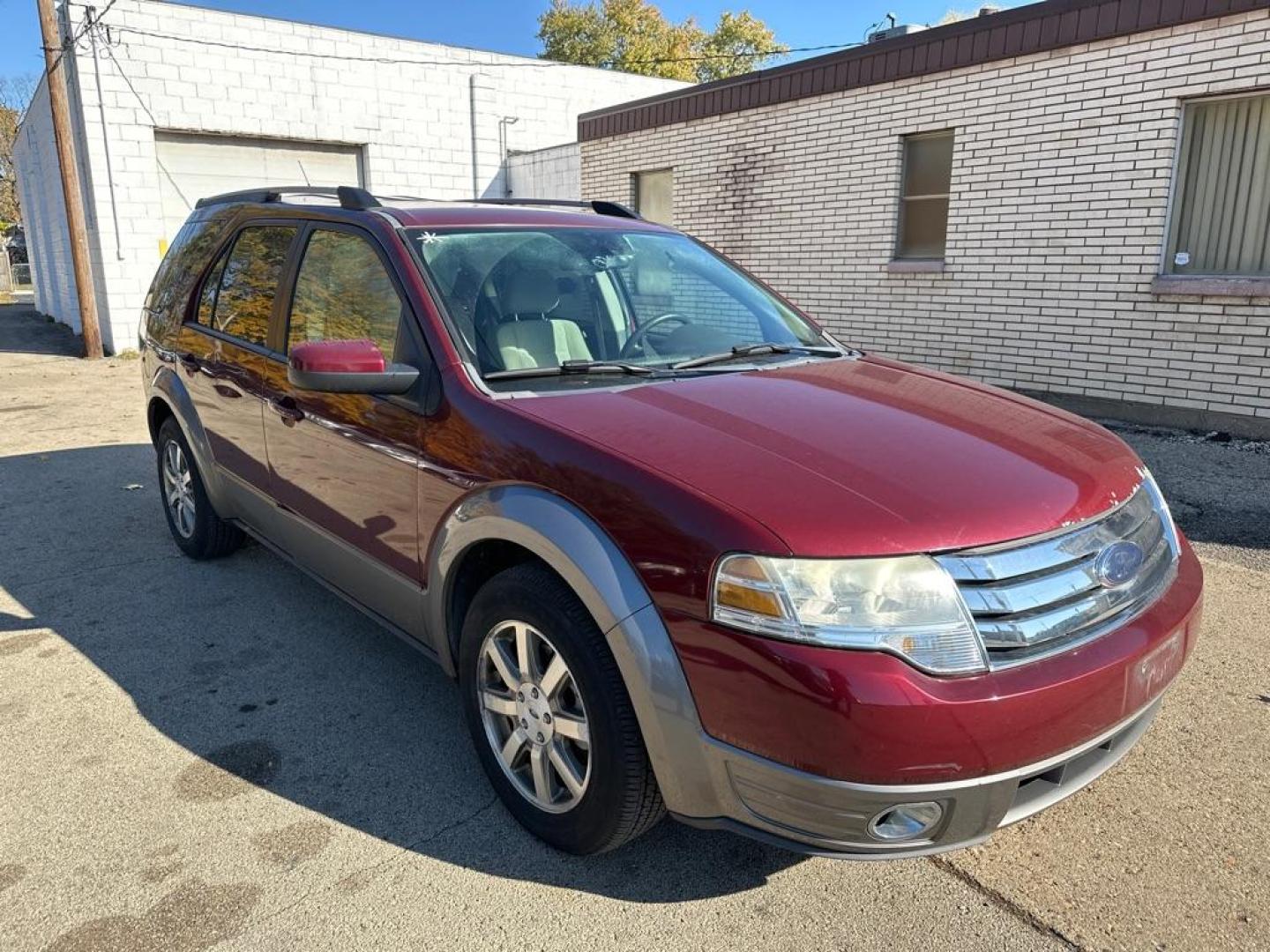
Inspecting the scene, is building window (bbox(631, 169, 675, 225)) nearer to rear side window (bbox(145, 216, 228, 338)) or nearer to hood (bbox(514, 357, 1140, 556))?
rear side window (bbox(145, 216, 228, 338))

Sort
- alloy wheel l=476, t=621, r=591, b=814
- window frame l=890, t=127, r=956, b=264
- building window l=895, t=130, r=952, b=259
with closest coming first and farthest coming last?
1. alloy wheel l=476, t=621, r=591, b=814
2. window frame l=890, t=127, r=956, b=264
3. building window l=895, t=130, r=952, b=259

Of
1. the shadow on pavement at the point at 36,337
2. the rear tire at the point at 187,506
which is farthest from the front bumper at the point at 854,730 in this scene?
the shadow on pavement at the point at 36,337

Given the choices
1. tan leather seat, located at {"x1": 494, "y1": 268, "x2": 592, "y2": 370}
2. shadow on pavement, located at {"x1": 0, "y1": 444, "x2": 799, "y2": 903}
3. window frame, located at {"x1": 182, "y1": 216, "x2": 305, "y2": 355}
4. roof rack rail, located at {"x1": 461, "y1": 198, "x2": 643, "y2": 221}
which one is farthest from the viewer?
roof rack rail, located at {"x1": 461, "y1": 198, "x2": 643, "y2": 221}

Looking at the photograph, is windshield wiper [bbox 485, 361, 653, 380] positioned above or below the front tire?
above

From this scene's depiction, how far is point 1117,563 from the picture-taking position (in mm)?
2262

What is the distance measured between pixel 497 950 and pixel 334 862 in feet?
2.00

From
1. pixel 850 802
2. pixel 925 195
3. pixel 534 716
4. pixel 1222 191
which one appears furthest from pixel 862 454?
pixel 925 195

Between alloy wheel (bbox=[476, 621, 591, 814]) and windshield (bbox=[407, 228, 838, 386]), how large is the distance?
85 cm

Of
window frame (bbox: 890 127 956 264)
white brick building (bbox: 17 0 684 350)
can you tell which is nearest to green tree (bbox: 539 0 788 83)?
white brick building (bbox: 17 0 684 350)

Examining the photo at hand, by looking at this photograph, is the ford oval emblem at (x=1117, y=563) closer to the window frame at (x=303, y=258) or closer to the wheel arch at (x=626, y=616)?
the wheel arch at (x=626, y=616)

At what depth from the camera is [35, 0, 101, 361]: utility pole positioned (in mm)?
13305

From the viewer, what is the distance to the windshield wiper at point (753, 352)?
309 cm

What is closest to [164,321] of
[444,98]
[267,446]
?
[267,446]

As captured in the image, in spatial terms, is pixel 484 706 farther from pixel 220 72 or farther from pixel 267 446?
pixel 220 72
